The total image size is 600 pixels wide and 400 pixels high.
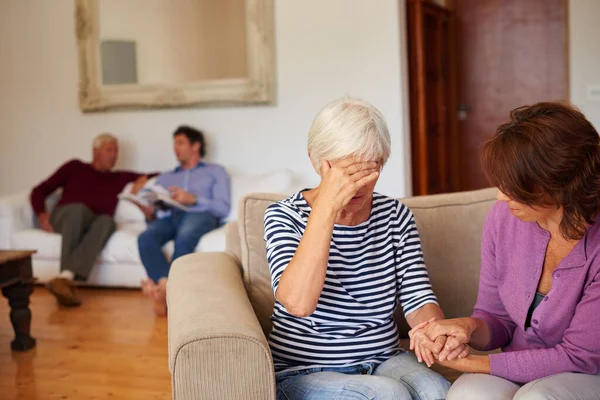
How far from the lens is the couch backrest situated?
217 centimetres

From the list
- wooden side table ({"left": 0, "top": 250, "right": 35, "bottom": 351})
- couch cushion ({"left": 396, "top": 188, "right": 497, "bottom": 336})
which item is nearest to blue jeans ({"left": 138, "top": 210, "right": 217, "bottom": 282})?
wooden side table ({"left": 0, "top": 250, "right": 35, "bottom": 351})

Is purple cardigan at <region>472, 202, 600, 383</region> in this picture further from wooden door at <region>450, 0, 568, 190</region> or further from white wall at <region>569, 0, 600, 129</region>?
wooden door at <region>450, 0, 568, 190</region>

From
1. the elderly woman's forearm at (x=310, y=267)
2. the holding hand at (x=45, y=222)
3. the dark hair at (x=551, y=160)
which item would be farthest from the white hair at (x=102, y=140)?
the dark hair at (x=551, y=160)

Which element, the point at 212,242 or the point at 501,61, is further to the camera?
the point at 501,61

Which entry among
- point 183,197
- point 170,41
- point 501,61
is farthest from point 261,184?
point 501,61

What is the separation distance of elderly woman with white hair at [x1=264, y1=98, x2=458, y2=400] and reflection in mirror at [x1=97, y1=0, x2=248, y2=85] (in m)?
3.59

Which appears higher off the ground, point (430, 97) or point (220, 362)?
point (430, 97)

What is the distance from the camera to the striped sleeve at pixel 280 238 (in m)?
1.72

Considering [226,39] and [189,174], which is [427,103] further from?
[189,174]

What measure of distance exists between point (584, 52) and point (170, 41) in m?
3.08

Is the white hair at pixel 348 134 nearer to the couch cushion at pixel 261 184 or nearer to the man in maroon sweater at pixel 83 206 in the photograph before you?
the couch cushion at pixel 261 184

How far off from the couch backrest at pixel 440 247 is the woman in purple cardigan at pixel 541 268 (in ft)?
1.55

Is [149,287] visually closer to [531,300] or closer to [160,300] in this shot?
[160,300]

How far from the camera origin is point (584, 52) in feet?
18.4
